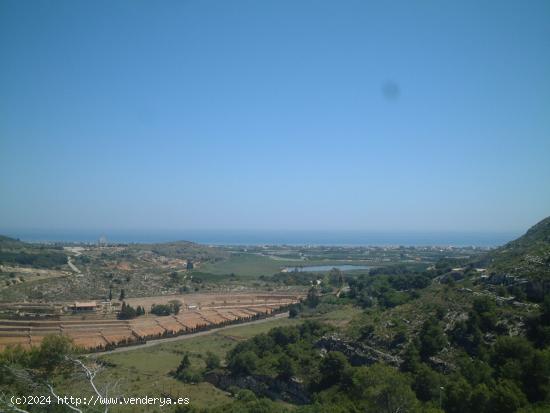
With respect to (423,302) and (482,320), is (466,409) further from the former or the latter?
(423,302)

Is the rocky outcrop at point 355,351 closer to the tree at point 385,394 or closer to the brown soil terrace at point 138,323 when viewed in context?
the tree at point 385,394

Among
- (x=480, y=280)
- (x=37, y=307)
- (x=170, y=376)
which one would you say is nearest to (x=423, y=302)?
(x=480, y=280)

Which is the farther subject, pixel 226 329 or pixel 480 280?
pixel 226 329

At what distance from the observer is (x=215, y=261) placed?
128875 mm

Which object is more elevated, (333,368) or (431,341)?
(431,341)

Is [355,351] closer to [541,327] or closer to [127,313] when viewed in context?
[541,327]

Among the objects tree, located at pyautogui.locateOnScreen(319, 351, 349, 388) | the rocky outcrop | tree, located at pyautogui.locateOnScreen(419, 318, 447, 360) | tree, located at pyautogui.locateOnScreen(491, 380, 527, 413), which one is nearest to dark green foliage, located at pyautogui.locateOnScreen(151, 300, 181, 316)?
the rocky outcrop

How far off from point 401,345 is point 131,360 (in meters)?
21.2

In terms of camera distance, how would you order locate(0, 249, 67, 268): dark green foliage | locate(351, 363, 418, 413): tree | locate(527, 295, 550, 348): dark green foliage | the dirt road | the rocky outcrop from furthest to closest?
locate(0, 249, 67, 268): dark green foliage < the dirt road < the rocky outcrop < locate(527, 295, 550, 348): dark green foliage < locate(351, 363, 418, 413): tree

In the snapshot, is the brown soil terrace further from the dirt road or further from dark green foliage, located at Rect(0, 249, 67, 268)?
dark green foliage, located at Rect(0, 249, 67, 268)

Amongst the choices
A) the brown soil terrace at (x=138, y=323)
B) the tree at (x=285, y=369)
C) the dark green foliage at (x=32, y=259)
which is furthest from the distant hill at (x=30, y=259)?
the tree at (x=285, y=369)

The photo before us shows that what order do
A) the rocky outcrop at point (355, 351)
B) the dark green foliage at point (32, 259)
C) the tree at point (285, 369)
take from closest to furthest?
the rocky outcrop at point (355, 351), the tree at point (285, 369), the dark green foliage at point (32, 259)

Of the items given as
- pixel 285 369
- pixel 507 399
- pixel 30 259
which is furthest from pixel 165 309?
pixel 507 399

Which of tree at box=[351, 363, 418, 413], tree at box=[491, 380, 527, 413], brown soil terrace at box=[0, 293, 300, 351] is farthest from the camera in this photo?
brown soil terrace at box=[0, 293, 300, 351]
